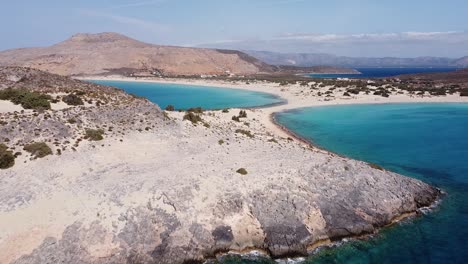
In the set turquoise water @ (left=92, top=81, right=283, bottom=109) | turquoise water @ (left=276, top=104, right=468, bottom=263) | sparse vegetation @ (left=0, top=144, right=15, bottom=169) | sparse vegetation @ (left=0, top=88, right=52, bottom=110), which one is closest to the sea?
turquoise water @ (left=276, top=104, right=468, bottom=263)

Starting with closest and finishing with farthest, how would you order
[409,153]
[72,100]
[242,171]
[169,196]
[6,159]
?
1. [169,196]
2. [6,159]
3. [242,171]
4. [72,100]
5. [409,153]

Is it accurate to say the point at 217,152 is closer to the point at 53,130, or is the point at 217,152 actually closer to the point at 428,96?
the point at 53,130

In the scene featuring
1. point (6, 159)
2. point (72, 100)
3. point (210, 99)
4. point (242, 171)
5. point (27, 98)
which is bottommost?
point (210, 99)

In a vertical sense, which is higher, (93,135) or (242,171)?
(93,135)

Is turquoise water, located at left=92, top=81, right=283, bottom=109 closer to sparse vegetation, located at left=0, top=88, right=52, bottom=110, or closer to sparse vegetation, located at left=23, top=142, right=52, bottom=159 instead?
sparse vegetation, located at left=0, top=88, right=52, bottom=110

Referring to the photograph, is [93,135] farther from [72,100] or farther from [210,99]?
[210,99]

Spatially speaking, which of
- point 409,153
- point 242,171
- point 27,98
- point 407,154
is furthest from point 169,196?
point 409,153
